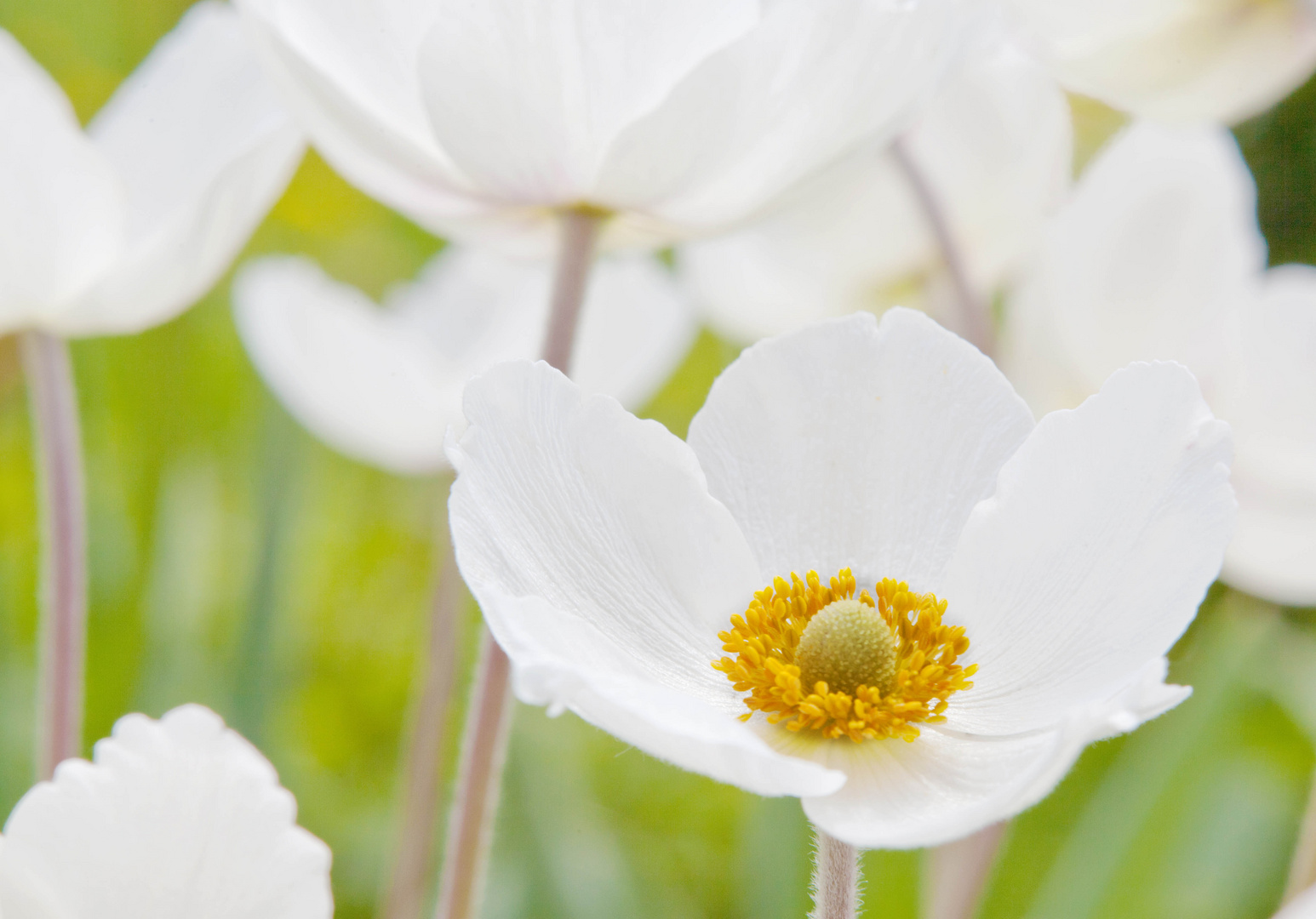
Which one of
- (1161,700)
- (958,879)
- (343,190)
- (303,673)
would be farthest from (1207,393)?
(343,190)

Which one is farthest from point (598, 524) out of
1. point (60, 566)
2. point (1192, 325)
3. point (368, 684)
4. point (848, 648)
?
point (368, 684)

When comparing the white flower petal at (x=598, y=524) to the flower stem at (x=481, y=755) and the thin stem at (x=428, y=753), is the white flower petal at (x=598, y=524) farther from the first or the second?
the thin stem at (x=428, y=753)

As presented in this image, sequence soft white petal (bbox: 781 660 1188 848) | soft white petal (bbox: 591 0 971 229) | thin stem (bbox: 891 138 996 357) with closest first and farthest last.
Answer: soft white petal (bbox: 781 660 1188 848), soft white petal (bbox: 591 0 971 229), thin stem (bbox: 891 138 996 357)

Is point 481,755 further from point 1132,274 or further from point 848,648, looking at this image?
point 1132,274

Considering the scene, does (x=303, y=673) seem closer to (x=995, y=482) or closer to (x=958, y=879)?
(x=958, y=879)

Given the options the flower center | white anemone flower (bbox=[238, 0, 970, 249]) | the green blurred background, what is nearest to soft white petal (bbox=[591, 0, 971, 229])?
white anemone flower (bbox=[238, 0, 970, 249])

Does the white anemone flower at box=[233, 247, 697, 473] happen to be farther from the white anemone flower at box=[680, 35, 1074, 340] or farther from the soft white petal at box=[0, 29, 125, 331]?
the soft white petal at box=[0, 29, 125, 331]
